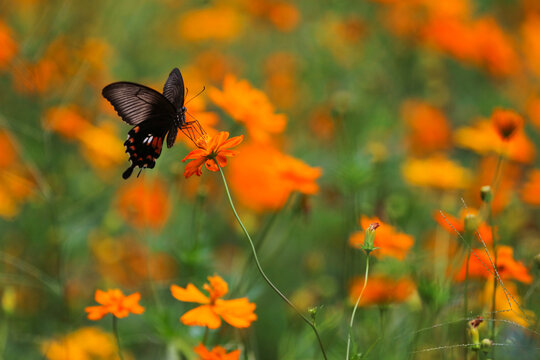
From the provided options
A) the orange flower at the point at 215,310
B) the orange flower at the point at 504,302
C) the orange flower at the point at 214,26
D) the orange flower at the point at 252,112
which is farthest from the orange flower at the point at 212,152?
the orange flower at the point at 214,26

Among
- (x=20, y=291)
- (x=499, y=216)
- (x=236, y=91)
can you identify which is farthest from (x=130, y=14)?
(x=499, y=216)

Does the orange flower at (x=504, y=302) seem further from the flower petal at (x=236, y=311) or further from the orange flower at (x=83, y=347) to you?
the orange flower at (x=83, y=347)

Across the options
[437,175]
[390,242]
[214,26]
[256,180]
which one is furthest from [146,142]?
[214,26]

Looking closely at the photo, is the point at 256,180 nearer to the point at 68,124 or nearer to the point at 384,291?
the point at 68,124

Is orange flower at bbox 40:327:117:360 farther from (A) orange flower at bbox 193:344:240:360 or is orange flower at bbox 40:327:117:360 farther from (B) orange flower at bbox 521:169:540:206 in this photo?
(B) orange flower at bbox 521:169:540:206

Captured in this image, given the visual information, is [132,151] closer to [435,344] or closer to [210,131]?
[210,131]

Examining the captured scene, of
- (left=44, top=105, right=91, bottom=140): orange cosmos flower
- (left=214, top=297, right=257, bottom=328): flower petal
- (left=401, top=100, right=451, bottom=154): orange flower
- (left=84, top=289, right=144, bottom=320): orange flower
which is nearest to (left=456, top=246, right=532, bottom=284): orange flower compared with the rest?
(left=214, top=297, right=257, bottom=328): flower petal

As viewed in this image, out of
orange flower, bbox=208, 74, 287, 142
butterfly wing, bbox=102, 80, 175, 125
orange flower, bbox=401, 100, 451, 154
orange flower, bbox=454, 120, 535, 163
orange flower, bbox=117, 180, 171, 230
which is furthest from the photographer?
orange flower, bbox=401, 100, 451, 154

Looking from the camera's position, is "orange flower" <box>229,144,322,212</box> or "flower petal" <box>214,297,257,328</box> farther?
"orange flower" <box>229,144,322,212</box>

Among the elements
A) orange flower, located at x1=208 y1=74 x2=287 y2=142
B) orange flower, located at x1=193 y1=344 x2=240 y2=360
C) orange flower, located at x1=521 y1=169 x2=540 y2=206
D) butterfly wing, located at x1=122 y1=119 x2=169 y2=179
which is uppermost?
orange flower, located at x1=521 y1=169 x2=540 y2=206
